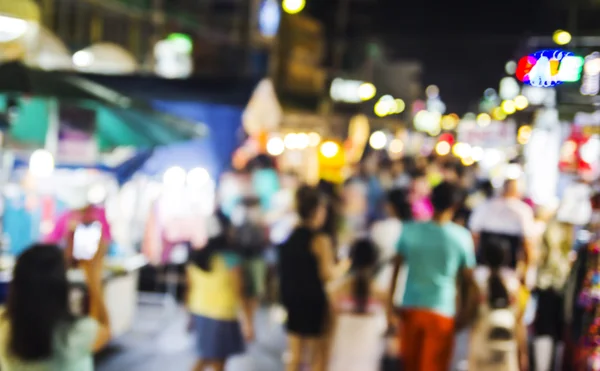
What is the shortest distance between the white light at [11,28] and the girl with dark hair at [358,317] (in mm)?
3007


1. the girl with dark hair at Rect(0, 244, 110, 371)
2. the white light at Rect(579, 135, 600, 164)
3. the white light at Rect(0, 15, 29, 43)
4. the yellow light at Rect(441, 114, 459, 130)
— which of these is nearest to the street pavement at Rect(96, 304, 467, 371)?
the white light at Rect(0, 15, 29, 43)

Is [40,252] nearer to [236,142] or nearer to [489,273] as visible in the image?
[489,273]

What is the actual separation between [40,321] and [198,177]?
24.3 feet

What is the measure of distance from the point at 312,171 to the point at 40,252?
12.2 meters

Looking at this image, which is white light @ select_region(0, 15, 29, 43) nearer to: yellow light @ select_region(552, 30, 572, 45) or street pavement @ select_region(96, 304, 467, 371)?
street pavement @ select_region(96, 304, 467, 371)

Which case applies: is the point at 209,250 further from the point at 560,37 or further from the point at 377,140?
the point at 377,140

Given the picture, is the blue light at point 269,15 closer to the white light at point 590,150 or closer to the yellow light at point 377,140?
the white light at point 590,150

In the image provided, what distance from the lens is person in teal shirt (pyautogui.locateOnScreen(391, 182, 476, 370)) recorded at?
6.11 meters

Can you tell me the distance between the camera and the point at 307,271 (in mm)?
6273

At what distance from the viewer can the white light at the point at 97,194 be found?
30.7 ft

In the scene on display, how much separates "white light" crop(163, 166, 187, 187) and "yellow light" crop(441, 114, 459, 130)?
53833 mm

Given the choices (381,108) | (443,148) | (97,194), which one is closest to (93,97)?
(97,194)

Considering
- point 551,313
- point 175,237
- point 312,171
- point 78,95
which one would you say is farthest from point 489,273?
point 312,171

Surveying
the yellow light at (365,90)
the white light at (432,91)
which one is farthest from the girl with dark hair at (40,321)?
the white light at (432,91)
